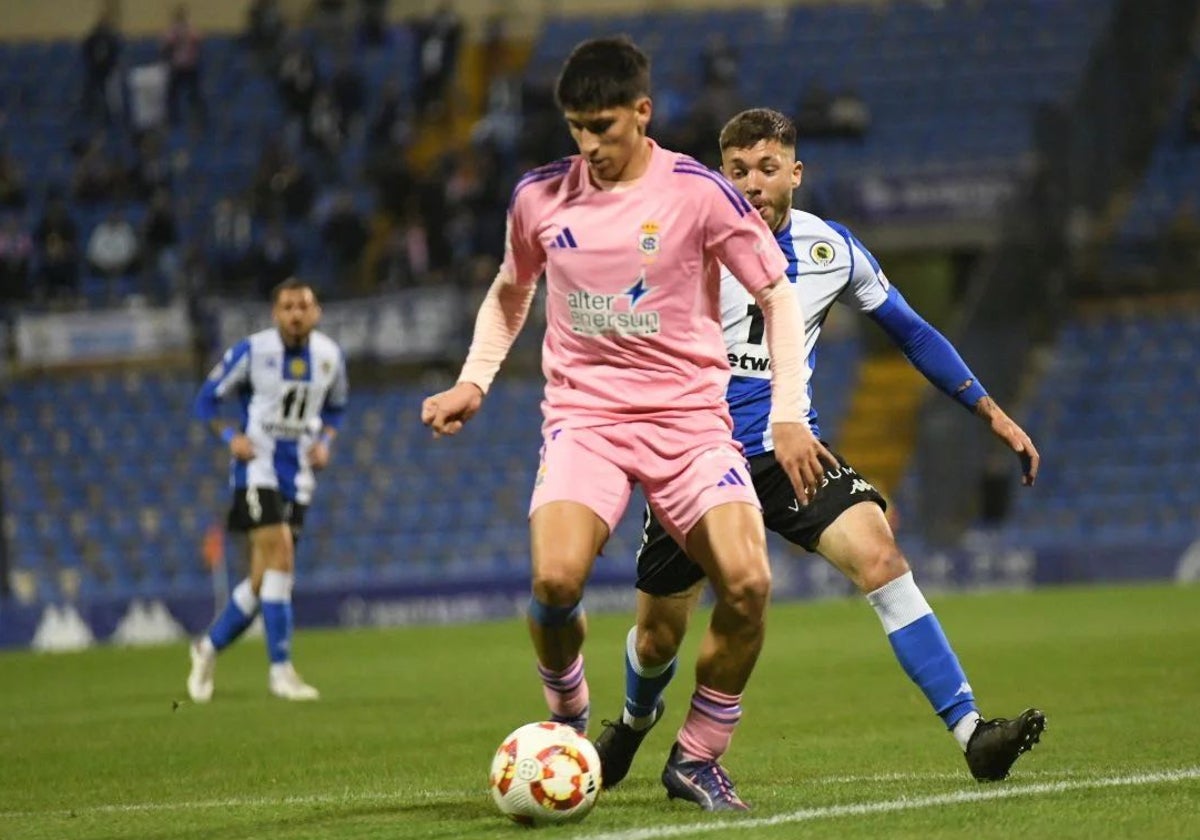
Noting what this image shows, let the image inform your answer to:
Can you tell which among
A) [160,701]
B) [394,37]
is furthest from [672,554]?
[394,37]

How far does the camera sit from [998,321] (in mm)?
24172

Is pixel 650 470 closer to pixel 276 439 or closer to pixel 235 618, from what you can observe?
pixel 235 618

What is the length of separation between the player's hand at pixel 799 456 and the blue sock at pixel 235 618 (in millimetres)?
6924

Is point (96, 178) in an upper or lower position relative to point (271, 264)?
A: upper

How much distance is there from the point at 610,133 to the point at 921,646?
213 centimetres

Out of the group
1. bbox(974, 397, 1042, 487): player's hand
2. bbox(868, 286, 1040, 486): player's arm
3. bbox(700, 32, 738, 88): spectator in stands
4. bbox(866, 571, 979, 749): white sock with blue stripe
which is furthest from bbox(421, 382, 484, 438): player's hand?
bbox(700, 32, 738, 88): spectator in stands

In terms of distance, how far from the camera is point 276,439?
513 inches

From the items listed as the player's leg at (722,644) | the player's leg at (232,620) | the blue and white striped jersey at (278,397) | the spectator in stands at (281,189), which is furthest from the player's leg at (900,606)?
the spectator in stands at (281,189)

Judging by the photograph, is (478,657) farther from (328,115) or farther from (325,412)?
(328,115)

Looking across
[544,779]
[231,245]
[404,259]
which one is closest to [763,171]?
[544,779]

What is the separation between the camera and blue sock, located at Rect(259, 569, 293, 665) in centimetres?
1250

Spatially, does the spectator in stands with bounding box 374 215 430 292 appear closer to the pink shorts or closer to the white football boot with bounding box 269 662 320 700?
the white football boot with bounding box 269 662 320 700

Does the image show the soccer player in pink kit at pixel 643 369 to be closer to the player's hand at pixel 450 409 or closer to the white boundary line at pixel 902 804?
the player's hand at pixel 450 409

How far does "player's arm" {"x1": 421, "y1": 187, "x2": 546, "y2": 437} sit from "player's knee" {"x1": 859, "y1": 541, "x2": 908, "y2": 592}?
1436mm
